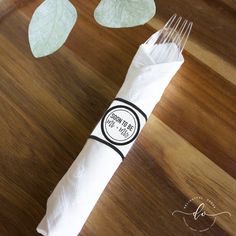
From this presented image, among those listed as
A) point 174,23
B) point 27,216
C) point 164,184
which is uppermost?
point 174,23

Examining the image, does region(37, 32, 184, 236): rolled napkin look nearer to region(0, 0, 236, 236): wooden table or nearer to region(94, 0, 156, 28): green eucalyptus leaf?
region(0, 0, 236, 236): wooden table

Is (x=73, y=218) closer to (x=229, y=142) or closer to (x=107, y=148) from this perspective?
(x=107, y=148)

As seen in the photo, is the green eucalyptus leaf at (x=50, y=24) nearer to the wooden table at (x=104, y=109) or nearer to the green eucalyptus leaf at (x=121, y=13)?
the green eucalyptus leaf at (x=121, y=13)

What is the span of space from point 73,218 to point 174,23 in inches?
14.3

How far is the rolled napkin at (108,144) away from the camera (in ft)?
1.69

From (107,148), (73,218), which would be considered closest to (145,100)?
(107,148)

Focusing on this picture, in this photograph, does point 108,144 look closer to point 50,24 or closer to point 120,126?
point 120,126

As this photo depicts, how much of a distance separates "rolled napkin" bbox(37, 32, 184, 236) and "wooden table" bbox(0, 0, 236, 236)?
30 mm

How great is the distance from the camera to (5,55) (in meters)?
0.65

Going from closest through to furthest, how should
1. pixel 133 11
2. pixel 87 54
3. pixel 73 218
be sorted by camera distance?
pixel 133 11 → pixel 73 218 → pixel 87 54

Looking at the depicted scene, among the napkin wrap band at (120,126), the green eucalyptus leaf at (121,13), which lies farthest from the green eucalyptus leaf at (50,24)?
the napkin wrap band at (120,126)

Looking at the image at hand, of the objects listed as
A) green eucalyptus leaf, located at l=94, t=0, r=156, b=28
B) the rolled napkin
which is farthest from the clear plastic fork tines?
green eucalyptus leaf, located at l=94, t=0, r=156, b=28

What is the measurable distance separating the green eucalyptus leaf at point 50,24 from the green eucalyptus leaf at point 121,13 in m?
0.03

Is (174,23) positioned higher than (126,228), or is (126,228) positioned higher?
(174,23)
